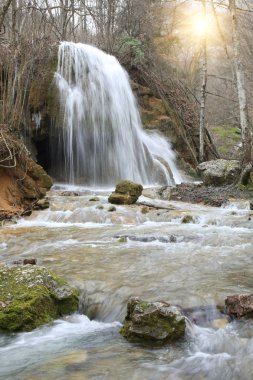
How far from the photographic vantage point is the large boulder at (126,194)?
9.71 metres

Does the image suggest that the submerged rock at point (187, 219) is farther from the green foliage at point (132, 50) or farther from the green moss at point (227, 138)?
the green moss at point (227, 138)

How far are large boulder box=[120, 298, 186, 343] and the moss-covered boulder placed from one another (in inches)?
32.3

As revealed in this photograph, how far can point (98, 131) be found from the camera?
1537 centimetres

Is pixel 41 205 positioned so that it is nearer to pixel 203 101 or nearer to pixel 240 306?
pixel 240 306

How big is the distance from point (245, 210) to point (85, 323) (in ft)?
21.3

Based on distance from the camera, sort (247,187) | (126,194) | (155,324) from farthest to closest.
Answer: (247,187) → (126,194) → (155,324)

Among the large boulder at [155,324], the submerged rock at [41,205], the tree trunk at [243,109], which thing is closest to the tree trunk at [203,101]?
the tree trunk at [243,109]

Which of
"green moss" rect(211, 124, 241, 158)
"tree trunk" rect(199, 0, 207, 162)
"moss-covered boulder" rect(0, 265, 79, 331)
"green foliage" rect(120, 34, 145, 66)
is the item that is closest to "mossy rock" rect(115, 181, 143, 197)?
"moss-covered boulder" rect(0, 265, 79, 331)

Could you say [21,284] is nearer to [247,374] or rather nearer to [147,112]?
[247,374]

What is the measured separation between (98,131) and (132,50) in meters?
6.56

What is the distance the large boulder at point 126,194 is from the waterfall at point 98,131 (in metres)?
4.76

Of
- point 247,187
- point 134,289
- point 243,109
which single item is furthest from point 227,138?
point 134,289

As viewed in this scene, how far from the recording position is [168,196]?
11562 mm

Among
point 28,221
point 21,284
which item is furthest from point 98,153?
point 21,284
